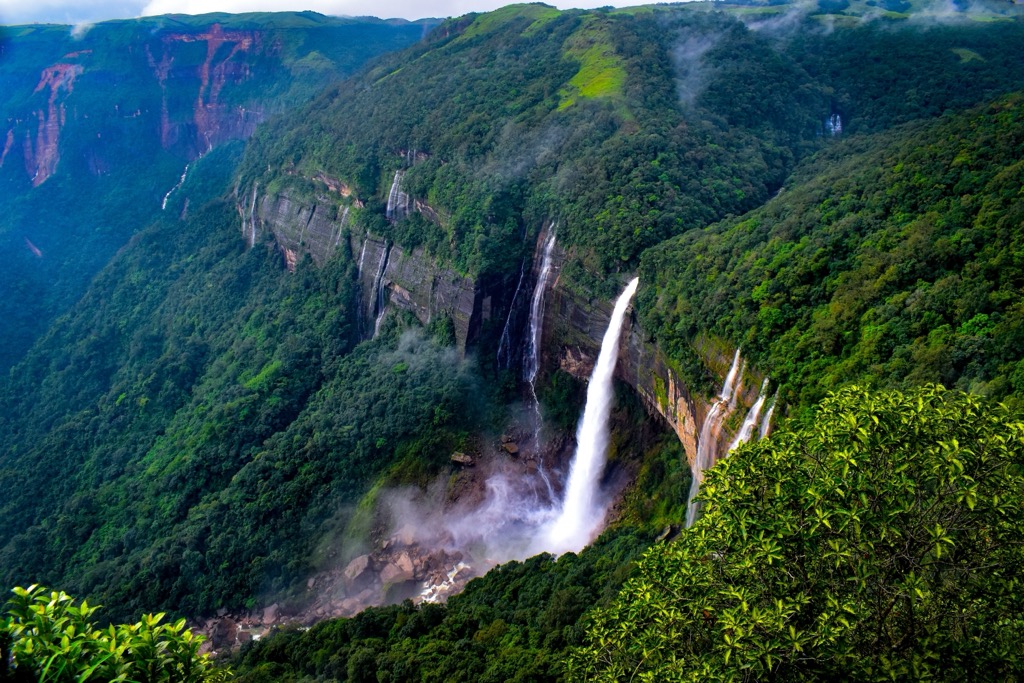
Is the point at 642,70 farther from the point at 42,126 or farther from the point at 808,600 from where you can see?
the point at 42,126

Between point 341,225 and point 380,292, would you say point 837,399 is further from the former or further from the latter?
point 341,225

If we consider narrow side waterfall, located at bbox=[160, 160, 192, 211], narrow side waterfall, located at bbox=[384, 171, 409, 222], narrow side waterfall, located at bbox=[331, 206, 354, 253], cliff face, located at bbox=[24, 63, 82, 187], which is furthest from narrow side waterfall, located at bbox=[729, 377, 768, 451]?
cliff face, located at bbox=[24, 63, 82, 187]

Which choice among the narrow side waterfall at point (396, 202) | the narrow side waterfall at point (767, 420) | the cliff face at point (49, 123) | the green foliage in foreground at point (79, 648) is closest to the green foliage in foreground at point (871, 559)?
the green foliage in foreground at point (79, 648)

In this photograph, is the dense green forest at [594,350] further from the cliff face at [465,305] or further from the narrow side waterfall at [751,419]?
the narrow side waterfall at [751,419]

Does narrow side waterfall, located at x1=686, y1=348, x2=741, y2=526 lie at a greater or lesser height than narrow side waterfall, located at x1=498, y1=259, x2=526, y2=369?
greater

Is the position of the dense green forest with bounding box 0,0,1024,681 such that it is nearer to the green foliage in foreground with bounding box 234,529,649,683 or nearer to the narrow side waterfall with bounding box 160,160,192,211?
the green foliage in foreground with bounding box 234,529,649,683
